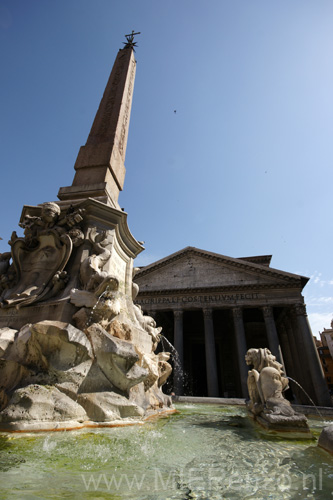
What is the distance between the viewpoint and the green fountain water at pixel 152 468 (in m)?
1.33

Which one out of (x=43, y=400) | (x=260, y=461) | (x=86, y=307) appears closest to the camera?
(x=260, y=461)

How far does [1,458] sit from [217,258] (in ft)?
69.7

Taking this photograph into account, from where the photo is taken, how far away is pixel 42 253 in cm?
394

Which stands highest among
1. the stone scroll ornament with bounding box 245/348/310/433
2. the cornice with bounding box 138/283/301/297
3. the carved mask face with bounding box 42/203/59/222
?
the cornice with bounding box 138/283/301/297

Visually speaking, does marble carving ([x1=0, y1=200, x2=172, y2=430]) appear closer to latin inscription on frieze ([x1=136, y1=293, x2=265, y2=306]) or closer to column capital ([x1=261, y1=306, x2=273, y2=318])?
latin inscription on frieze ([x1=136, y1=293, x2=265, y2=306])

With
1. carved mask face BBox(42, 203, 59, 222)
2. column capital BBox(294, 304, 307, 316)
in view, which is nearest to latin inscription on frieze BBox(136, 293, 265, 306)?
column capital BBox(294, 304, 307, 316)

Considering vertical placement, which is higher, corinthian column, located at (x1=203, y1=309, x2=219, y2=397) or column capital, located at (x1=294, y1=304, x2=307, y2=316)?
column capital, located at (x1=294, y1=304, x2=307, y2=316)

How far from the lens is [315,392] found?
667 inches

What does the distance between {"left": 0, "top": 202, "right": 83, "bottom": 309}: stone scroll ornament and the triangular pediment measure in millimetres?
17660

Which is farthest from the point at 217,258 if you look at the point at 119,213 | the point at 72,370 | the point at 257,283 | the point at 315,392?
the point at 72,370

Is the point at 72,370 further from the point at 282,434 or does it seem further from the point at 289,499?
the point at 282,434

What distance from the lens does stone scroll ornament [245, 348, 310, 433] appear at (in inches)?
116

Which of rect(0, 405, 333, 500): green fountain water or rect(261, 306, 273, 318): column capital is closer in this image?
rect(0, 405, 333, 500): green fountain water

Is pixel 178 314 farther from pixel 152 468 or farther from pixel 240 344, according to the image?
pixel 152 468
